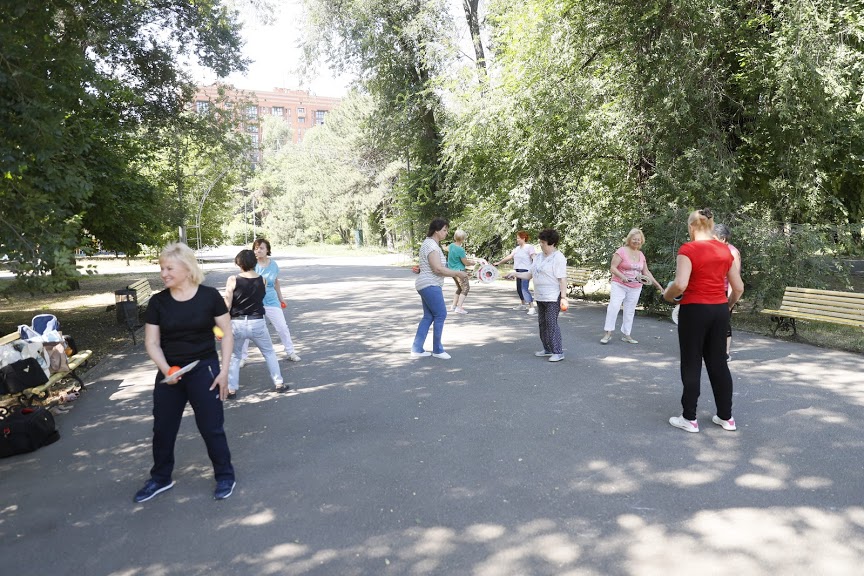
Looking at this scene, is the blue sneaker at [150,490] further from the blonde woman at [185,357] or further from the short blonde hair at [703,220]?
the short blonde hair at [703,220]

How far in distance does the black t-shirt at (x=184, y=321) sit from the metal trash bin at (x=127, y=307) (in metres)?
7.38

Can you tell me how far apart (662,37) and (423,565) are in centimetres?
1124

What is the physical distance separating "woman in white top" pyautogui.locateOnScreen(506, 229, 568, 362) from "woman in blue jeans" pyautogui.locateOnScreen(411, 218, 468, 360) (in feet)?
Result: 3.47

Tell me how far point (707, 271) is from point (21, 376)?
665 centimetres

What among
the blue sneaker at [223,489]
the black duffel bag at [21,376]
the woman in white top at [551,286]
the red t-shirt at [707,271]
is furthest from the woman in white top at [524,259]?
the blue sneaker at [223,489]

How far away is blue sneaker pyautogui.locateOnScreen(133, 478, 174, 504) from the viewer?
400cm

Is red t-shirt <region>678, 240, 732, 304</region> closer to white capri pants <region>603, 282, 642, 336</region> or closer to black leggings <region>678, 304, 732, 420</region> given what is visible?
black leggings <region>678, 304, 732, 420</region>


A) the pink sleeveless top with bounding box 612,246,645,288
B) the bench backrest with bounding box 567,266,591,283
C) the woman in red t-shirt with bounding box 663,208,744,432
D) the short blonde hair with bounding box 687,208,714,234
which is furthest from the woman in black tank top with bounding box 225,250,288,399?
the bench backrest with bounding box 567,266,591,283

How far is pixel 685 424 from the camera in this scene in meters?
5.03

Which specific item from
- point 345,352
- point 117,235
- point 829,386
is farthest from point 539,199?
point 117,235

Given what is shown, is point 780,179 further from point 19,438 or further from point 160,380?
point 19,438

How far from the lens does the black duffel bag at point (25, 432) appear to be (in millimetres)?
4969

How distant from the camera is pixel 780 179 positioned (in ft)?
38.0

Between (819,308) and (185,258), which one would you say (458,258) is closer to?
(819,308)
